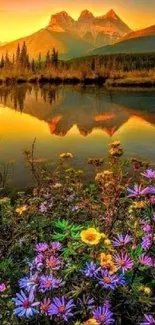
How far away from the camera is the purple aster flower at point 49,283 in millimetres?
2275

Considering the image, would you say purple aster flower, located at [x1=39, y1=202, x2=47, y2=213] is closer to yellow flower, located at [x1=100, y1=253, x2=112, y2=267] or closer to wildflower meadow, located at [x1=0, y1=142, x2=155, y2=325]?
wildflower meadow, located at [x1=0, y1=142, x2=155, y2=325]

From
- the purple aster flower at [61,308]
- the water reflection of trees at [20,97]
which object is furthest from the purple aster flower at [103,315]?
the water reflection of trees at [20,97]

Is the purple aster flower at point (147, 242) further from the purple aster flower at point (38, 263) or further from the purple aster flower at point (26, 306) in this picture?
the purple aster flower at point (26, 306)

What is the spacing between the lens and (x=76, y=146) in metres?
19.6

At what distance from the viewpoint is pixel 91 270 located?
2322 millimetres

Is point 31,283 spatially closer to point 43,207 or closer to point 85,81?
point 43,207

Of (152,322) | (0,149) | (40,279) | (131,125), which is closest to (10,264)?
(40,279)

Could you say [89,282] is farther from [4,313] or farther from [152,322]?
[4,313]

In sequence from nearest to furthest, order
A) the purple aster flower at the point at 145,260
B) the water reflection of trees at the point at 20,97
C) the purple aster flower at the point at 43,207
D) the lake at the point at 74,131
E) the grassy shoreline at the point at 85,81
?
the purple aster flower at the point at 145,260, the purple aster flower at the point at 43,207, the lake at the point at 74,131, the water reflection of trees at the point at 20,97, the grassy shoreline at the point at 85,81

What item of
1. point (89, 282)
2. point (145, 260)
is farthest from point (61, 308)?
point (145, 260)

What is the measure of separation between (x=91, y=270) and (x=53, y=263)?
193 mm

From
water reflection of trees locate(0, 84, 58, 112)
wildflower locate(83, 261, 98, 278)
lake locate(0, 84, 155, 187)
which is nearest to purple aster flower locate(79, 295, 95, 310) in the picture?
wildflower locate(83, 261, 98, 278)

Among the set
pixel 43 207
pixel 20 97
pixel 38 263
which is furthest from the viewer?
pixel 20 97

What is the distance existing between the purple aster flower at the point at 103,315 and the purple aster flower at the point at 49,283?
216mm
